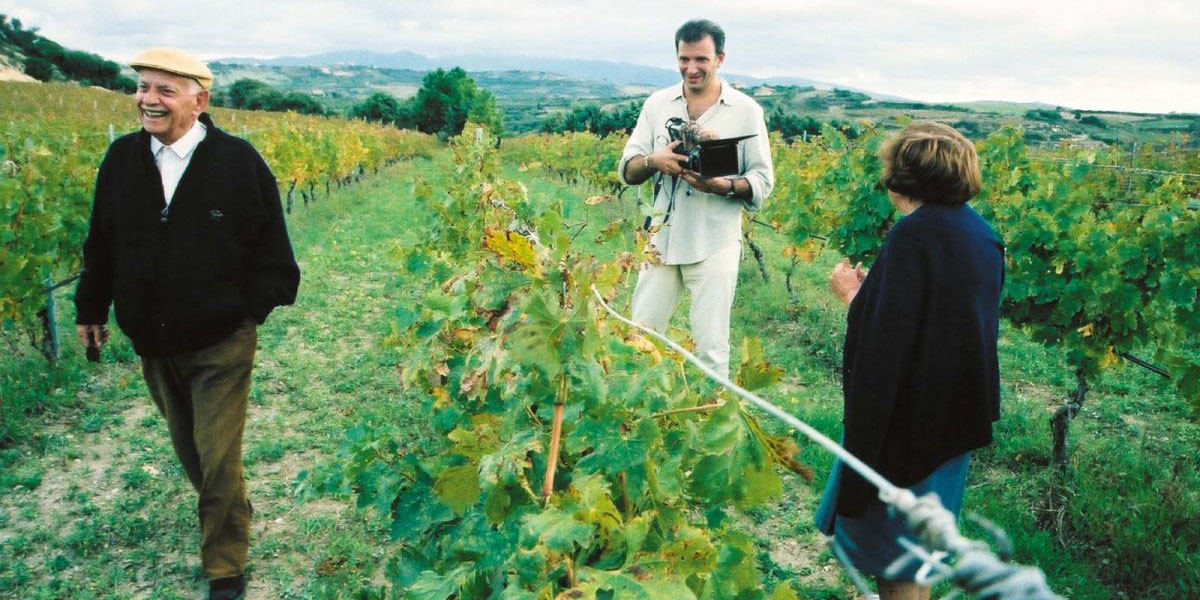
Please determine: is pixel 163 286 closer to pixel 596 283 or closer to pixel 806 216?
pixel 596 283

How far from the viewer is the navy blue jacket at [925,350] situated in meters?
2.12

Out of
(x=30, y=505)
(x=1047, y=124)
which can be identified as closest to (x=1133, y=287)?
(x=30, y=505)

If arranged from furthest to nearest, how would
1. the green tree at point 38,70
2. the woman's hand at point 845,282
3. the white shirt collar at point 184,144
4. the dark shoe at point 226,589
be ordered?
1. the green tree at point 38,70
2. the dark shoe at point 226,589
3. the white shirt collar at point 184,144
4. the woman's hand at point 845,282

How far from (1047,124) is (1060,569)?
4297 centimetres

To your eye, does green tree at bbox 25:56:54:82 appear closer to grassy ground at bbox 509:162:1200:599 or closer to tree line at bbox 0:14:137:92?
tree line at bbox 0:14:137:92

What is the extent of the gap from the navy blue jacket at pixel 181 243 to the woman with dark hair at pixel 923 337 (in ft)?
7.18

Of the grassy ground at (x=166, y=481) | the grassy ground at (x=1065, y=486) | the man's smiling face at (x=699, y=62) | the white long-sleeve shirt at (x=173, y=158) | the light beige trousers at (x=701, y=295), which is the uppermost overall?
the man's smiling face at (x=699, y=62)

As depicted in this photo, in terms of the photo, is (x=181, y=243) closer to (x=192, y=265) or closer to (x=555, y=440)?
(x=192, y=265)

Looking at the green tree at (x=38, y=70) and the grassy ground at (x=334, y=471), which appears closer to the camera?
the grassy ground at (x=334, y=471)

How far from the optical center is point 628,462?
4.63 feet

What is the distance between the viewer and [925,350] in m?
2.16

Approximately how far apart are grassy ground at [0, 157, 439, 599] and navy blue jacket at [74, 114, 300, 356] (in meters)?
0.98

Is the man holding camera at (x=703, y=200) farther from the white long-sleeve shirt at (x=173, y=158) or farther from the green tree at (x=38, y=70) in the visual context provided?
the green tree at (x=38, y=70)

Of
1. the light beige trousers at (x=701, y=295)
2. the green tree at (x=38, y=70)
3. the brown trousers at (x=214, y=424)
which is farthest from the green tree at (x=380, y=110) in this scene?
the brown trousers at (x=214, y=424)
